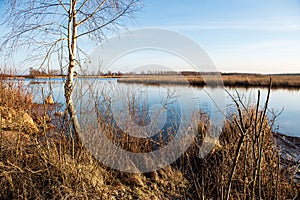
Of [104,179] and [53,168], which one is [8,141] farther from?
[104,179]

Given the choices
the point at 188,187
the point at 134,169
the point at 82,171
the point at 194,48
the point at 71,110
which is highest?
the point at 194,48

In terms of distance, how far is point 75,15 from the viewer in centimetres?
314

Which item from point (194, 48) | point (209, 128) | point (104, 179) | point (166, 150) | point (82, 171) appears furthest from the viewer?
point (209, 128)

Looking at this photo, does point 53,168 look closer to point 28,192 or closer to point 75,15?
point 28,192

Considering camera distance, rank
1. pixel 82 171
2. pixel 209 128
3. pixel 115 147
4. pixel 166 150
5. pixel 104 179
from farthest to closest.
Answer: pixel 209 128, pixel 166 150, pixel 115 147, pixel 104 179, pixel 82 171

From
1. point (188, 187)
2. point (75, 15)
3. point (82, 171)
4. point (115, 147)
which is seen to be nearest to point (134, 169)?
point (115, 147)

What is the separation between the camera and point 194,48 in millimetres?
2980

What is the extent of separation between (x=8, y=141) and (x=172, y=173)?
2.27 m

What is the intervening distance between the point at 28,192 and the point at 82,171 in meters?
0.64

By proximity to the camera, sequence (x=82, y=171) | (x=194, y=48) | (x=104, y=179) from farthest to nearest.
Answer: (x=194, y=48), (x=104, y=179), (x=82, y=171)

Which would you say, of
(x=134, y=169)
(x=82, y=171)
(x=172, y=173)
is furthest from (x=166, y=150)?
(x=82, y=171)

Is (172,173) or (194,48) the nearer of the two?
(194,48)

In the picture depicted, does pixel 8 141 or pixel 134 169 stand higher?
pixel 8 141

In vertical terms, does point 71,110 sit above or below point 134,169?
above
